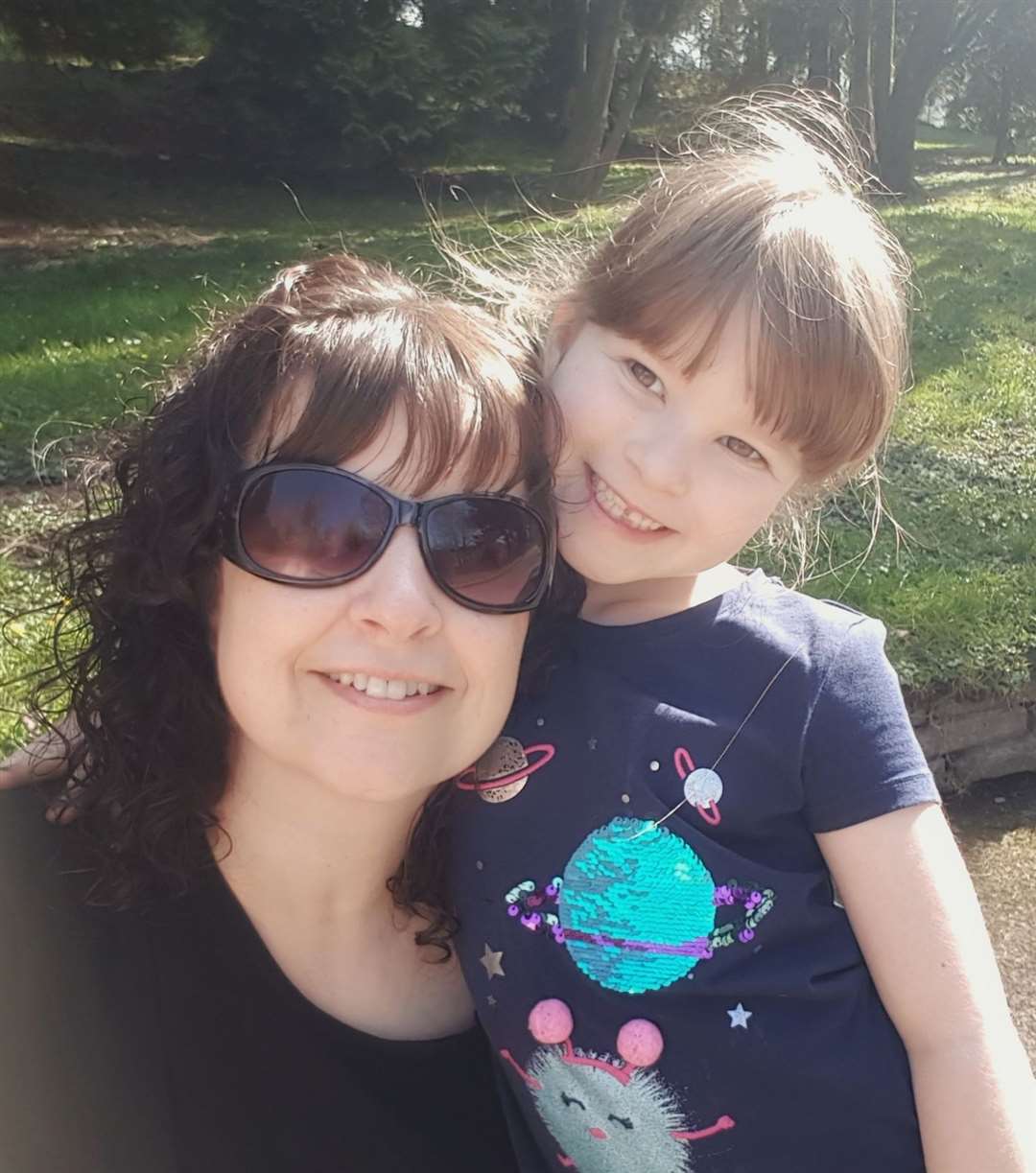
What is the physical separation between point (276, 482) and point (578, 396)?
599mm

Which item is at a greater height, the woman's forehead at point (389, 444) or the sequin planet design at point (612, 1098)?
the woman's forehead at point (389, 444)

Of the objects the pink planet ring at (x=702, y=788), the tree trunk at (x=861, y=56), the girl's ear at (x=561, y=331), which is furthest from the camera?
the tree trunk at (x=861, y=56)

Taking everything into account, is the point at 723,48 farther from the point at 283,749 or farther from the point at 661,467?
the point at 283,749

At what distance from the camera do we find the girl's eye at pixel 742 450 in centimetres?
190

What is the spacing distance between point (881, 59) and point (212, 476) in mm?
21286

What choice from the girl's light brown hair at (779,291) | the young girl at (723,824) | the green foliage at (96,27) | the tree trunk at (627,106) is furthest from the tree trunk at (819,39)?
the young girl at (723,824)

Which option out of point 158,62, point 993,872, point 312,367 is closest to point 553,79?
point 158,62

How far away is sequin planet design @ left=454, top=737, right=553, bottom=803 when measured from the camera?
1.79 meters

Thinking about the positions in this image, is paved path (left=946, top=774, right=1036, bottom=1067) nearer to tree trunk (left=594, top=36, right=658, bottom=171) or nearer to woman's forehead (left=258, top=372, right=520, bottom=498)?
woman's forehead (left=258, top=372, right=520, bottom=498)

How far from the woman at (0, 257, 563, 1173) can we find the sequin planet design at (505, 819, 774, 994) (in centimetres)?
24

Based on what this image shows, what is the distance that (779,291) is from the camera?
1.88 m

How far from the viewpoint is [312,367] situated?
151cm

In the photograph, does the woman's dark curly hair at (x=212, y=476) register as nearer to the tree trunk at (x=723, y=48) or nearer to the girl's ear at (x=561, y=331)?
the girl's ear at (x=561, y=331)

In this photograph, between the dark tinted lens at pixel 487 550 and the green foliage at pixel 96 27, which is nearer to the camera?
the dark tinted lens at pixel 487 550
